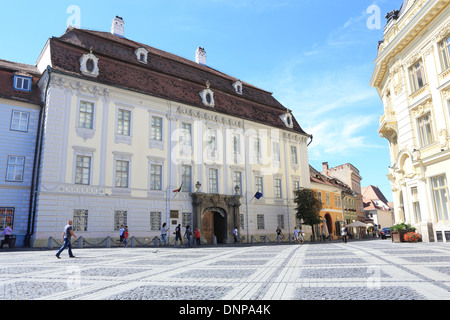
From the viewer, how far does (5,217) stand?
839 inches

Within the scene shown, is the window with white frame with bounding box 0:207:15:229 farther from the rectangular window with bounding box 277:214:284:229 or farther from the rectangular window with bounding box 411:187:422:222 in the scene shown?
the rectangular window with bounding box 411:187:422:222

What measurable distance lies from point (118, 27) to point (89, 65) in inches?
438

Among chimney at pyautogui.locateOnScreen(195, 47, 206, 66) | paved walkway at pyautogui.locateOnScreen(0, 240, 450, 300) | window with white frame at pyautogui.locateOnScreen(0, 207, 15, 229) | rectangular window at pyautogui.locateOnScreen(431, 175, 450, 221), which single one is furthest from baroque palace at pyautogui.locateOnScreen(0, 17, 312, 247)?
rectangular window at pyautogui.locateOnScreen(431, 175, 450, 221)

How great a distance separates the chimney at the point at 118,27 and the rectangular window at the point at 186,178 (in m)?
15.5

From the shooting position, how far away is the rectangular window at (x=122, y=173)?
24094 millimetres

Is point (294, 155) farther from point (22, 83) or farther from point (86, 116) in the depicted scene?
point (22, 83)

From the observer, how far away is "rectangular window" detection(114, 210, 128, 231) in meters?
23.3

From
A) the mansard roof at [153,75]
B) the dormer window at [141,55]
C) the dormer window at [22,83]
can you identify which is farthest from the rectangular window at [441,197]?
the dormer window at [22,83]

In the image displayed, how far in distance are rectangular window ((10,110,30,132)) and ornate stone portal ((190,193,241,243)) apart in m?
12.9

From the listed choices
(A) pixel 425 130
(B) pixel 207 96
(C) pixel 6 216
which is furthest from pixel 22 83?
(A) pixel 425 130

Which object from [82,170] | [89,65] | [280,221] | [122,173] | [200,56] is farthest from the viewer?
[200,56]

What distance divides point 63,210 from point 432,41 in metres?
24.0

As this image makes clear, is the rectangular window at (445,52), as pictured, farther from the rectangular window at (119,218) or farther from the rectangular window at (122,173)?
the rectangular window at (119,218)
